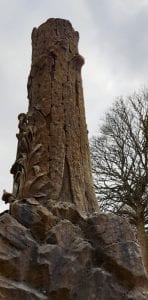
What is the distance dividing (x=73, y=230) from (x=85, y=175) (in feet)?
4.64

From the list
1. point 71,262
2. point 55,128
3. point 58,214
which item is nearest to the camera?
point 71,262

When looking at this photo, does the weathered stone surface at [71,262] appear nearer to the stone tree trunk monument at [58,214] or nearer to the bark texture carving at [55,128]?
the stone tree trunk monument at [58,214]

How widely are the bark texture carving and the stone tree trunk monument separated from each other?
14 millimetres

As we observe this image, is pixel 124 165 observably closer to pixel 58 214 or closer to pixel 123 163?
pixel 123 163

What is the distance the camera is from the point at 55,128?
277 inches

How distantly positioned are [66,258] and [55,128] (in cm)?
240

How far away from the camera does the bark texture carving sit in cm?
648

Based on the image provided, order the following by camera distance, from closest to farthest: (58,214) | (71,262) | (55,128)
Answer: (71,262)
(58,214)
(55,128)

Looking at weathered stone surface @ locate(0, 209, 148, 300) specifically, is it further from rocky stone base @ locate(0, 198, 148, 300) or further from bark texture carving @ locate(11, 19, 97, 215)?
bark texture carving @ locate(11, 19, 97, 215)

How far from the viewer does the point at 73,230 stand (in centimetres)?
561

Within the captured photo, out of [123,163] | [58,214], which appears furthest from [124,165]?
[58,214]

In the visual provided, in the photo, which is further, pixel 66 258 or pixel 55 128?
pixel 55 128

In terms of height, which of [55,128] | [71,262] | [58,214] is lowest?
[71,262]

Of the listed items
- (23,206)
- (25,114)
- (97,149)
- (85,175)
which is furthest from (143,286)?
(97,149)
